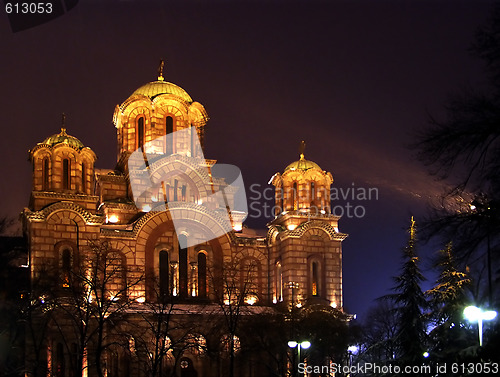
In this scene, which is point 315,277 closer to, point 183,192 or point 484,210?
point 183,192

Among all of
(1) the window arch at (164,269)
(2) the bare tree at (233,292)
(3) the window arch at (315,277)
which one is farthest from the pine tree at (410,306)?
(1) the window arch at (164,269)

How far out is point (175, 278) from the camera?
152 feet

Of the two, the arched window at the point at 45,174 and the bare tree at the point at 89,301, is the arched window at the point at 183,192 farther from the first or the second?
the arched window at the point at 45,174

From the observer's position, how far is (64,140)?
46.9 meters

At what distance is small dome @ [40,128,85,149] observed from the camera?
46750 millimetres

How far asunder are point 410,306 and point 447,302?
4.97ft

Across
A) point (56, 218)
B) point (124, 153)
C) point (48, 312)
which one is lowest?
point (48, 312)

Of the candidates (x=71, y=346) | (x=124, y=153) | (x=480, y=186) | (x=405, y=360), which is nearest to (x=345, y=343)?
(x=405, y=360)

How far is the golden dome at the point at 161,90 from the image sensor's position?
50.8 metres

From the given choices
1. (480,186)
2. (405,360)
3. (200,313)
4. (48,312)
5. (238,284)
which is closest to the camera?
(480,186)

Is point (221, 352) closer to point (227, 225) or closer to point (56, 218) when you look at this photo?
point (227, 225)

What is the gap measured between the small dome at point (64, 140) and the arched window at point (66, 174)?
0.93m

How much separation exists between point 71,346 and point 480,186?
30685 mm

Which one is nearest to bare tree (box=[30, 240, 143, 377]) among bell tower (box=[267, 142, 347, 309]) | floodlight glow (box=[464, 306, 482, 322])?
bell tower (box=[267, 142, 347, 309])
